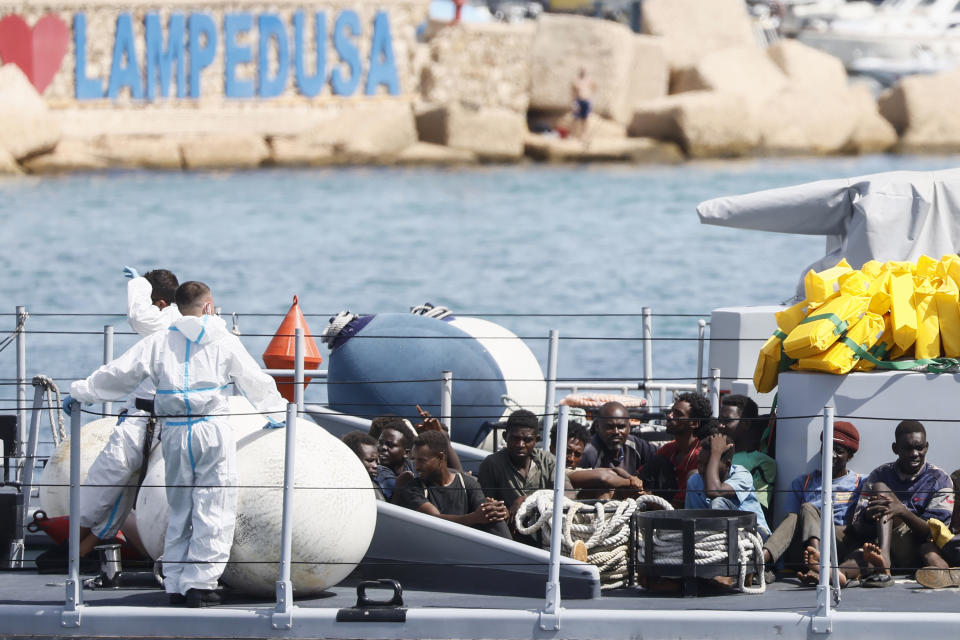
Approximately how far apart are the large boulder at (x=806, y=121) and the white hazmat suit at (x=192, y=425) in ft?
157

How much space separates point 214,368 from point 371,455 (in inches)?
64.9

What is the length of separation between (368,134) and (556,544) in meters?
42.7

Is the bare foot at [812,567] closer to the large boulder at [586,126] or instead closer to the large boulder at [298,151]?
the large boulder at [298,151]

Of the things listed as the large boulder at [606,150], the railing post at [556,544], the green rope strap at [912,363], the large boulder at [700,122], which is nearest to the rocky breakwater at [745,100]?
the large boulder at [700,122]

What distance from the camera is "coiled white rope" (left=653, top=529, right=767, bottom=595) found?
6.65 meters

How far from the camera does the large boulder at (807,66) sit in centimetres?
5438

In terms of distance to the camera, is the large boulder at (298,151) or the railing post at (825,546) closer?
the railing post at (825,546)

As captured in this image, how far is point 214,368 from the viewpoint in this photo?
256 inches

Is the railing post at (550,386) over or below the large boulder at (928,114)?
below

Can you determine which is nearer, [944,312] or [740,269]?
[944,312]

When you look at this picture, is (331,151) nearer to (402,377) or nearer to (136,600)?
(402,377)

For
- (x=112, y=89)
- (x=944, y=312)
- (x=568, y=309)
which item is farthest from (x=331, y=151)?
(x=944, y=312)

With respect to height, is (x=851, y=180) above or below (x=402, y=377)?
above

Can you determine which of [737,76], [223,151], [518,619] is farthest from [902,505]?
[737,76]
